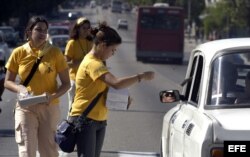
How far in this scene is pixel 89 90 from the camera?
802 centimetres

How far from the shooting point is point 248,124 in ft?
20.4

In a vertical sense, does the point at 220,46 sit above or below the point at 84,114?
above

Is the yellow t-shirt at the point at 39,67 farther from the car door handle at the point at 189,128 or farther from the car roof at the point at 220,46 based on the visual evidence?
the car door handle at the point at 189,128

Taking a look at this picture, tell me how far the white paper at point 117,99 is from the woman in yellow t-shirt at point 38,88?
698 millimetres

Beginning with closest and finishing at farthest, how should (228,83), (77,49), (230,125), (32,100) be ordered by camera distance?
1. (230,125)
2. (228,83)
3. (32,100)
4. (77,49)

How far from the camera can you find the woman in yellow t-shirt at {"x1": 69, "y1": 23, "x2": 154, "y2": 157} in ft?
25.8

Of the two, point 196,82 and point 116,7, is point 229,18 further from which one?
point 116,7

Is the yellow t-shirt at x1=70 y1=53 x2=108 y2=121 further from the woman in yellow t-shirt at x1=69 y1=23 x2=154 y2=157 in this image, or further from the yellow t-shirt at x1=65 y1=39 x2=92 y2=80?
the yellow t-shirt at x1=65 y1=39 x2=92 y2=80

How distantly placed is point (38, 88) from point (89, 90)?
2.94ft

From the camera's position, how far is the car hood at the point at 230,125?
605 centimetres

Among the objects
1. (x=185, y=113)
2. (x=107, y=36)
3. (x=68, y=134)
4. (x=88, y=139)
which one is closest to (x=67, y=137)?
(x=68, y=134)

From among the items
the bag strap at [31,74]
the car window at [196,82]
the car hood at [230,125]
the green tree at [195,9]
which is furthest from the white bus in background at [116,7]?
the car hood at [230,125]

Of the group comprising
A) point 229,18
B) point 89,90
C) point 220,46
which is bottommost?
point 229,18

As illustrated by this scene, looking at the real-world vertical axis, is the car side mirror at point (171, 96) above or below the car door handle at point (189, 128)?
below
